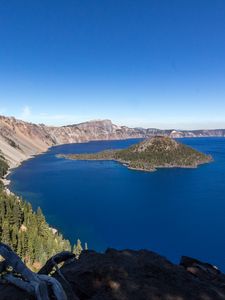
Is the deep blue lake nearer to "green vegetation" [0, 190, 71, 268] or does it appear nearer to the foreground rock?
"green vegetation" [0, 190, 71, 268]

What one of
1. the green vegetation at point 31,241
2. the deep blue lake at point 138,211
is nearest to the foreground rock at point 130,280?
the green vegetation at point 31,241

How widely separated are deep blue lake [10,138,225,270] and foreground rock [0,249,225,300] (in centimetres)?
7399

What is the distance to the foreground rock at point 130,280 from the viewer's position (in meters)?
10.3

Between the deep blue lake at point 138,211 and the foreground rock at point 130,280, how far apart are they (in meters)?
74.0

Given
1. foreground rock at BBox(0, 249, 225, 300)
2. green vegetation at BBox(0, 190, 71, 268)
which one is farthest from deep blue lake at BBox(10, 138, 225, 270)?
foreground rock at BBox(0, 249, 225, 300)

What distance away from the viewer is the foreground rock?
33.7ft

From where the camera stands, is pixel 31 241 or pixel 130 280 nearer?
pixel 130 280

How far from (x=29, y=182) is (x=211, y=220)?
111832mm

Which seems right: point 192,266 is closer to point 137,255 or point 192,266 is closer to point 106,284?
point 137,255

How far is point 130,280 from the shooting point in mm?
11164

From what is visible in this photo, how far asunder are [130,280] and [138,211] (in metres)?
115

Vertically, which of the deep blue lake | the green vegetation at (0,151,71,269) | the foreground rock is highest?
the foreground rock

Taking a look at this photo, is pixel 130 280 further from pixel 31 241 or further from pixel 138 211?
pixel 138 211

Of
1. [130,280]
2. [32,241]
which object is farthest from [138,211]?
[130,280]
